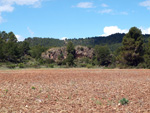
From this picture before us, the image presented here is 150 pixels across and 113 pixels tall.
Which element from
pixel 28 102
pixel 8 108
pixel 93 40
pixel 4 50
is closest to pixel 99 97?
pixel 28 102

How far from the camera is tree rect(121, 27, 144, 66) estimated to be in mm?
41250

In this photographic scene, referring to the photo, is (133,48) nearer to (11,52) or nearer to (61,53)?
(61,53)

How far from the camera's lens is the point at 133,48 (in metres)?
41.8

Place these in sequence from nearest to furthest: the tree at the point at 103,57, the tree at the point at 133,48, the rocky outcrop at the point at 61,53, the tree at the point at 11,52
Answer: the tree at the point at 133,48 → the tree at the point at 11,52 → the tree at the point at 103,57 → the rocky outcrop at the point at 61,53

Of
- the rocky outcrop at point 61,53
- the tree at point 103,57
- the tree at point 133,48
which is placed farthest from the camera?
the rocky outcrop at point 61,53

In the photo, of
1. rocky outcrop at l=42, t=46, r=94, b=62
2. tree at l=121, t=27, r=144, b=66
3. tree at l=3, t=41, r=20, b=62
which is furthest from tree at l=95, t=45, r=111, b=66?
tree at l=3, t=41, r=20, b=62

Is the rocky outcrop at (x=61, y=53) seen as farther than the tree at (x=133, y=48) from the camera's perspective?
Yes

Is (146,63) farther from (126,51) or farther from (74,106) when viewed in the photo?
(74,106)

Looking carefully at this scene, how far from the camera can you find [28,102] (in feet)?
29.2

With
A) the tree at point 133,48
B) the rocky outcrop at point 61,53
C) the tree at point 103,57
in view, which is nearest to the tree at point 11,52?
the rocky outcrop at point 61,53

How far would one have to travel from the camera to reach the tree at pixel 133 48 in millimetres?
41250

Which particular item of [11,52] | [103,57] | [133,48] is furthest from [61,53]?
[133,48]

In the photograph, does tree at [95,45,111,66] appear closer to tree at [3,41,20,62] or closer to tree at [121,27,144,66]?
tree at [121,27,144,66]

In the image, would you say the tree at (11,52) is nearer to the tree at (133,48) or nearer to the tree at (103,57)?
the tree at (103,57)
